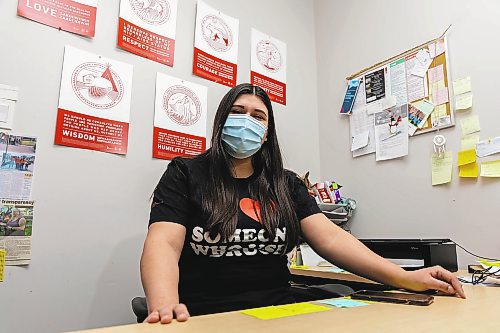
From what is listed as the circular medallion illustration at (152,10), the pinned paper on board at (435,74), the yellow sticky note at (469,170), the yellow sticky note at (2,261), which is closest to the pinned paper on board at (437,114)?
the pinned paper on board at (435,74)

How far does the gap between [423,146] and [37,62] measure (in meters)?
1.68

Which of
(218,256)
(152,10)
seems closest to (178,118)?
(152,10)

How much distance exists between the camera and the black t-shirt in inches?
42.6

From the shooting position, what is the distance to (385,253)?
1599 mm

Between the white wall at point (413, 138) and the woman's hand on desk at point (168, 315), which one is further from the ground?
the white wall at point (413, 138)

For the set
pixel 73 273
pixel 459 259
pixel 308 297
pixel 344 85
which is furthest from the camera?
pixel 344 85

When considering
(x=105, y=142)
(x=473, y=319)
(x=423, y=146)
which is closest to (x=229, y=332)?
(x=473, y=319)

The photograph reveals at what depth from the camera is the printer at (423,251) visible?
1455 mm

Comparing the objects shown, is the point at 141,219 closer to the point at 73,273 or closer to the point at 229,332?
the point at 73,273

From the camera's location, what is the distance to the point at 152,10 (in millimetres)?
1734

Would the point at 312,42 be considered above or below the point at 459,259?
above

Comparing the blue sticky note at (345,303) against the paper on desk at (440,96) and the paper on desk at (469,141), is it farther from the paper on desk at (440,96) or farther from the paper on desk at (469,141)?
the paper on desk at (440,96)

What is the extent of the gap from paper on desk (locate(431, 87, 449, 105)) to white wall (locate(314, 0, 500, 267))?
0.09 meters

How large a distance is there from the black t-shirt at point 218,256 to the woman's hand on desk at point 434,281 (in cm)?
35
